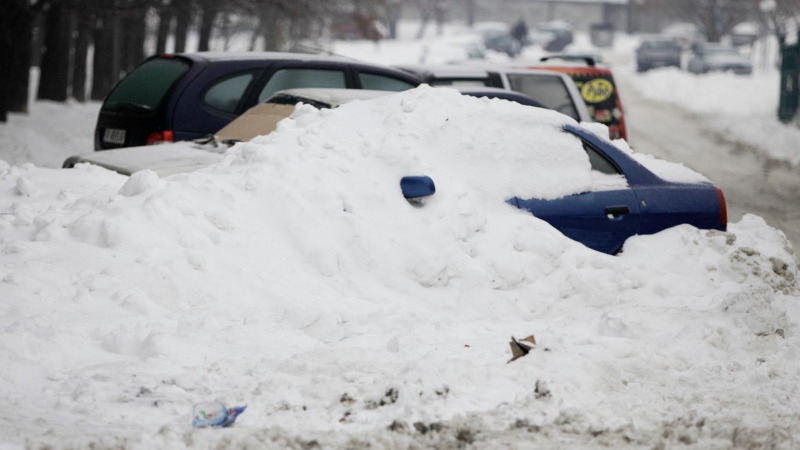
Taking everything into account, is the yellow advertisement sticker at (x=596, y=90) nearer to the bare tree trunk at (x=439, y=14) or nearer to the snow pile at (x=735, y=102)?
the snow pile at (x=735, y=102)

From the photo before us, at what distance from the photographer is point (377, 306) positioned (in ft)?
20.8

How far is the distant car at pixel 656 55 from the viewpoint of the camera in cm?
4931

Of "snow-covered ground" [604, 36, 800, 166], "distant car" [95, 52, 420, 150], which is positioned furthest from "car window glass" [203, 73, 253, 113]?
"snow-covered ground" [604, 36, 800, 166]

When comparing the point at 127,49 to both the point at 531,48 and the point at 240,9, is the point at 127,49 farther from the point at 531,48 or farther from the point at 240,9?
the point at 531,48

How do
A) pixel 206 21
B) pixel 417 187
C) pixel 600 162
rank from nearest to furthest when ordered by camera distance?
pixel 417 187, pixel 600 162, pixel 206 21

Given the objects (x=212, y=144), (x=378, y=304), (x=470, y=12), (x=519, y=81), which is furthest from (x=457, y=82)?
(x=470, y=12)

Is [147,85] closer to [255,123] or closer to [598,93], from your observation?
[255,123]

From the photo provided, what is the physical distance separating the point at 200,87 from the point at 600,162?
4.17 metres

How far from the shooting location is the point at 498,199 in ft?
23.9

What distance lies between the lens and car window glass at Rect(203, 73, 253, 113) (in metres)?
10.1

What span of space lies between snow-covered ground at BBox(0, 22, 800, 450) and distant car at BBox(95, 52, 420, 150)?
204 centimetres

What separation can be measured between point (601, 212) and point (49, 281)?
3.78 metres

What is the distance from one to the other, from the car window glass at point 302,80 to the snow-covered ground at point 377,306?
106 inches

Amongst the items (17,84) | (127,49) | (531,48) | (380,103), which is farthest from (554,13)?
(380,103)
